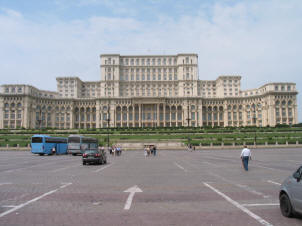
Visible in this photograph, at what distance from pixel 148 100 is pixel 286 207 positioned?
10585cm

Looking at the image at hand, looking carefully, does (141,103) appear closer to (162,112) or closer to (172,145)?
(162,112)

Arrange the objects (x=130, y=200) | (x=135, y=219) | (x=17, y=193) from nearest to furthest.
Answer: (x=135, y=219) < (x=130, y=200) < (x=17, y=193)

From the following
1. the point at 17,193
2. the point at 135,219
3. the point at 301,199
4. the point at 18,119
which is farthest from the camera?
the point at 18,119

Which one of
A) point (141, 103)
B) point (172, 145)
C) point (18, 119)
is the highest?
point (141, 103)

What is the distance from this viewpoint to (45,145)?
3766 centimetres

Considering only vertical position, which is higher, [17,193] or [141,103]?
[141,103]

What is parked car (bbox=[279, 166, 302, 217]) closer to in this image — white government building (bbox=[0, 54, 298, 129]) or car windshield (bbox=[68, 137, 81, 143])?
car windshield (bbox=[68, 137, 81, 143])

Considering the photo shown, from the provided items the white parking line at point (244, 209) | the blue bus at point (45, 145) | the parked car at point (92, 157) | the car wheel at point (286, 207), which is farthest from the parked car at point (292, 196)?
the blue bus at point (45, 145)

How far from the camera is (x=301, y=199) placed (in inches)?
233

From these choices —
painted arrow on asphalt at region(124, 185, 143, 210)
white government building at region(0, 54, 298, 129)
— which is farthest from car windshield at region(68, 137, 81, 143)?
white government building at region(0, 54, 298, 129)

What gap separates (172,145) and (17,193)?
5286 cm

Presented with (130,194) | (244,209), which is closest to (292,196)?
(244,209)

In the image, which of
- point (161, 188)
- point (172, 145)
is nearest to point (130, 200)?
point (161, 188)

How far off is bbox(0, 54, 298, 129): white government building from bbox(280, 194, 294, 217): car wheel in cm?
10489
